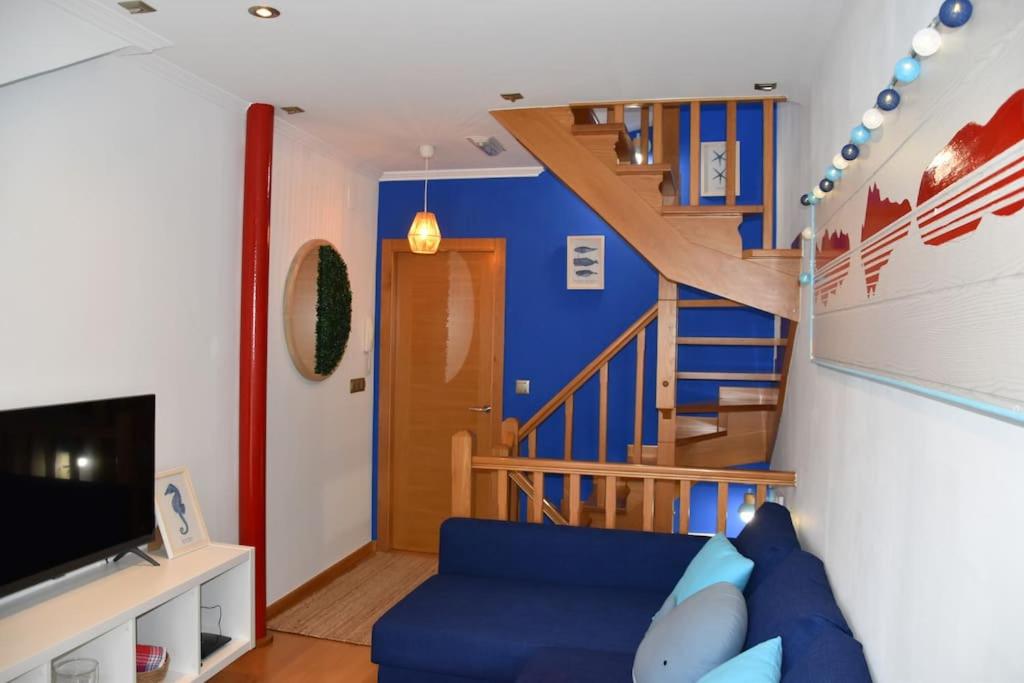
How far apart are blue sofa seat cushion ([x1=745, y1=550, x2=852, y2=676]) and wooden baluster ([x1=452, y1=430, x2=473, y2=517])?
1532 millimetres

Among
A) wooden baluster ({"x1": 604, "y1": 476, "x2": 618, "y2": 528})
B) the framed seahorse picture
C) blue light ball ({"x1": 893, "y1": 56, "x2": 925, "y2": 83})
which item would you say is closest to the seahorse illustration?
the framed seahorse picture

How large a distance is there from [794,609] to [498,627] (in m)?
1.18

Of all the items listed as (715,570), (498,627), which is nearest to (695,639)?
(715,570)

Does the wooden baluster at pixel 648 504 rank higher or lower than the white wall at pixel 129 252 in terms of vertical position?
lower

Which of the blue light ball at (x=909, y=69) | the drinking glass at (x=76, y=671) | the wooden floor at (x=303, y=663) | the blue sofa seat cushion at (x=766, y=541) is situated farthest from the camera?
the wooden floor at (x=303, y=663)

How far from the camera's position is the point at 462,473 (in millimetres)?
3568

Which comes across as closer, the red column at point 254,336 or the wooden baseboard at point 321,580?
the red column at point 254,336

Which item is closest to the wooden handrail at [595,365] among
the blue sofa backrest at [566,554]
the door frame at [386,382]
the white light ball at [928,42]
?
the blue sofa backrest at [566,554]

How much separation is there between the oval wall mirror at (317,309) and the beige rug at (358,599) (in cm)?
125

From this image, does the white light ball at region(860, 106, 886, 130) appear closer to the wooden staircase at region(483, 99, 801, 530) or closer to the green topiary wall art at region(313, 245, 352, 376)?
the wooden staircase at region(483, 99, 801, 530)

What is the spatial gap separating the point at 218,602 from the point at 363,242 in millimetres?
2577

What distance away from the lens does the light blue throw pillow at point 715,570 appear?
93.5 inches

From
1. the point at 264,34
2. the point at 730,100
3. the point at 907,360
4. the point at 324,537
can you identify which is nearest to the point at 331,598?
the point at 324,537

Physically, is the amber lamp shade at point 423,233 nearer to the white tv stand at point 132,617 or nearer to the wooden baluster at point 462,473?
the wooden baluster at point 462,473
